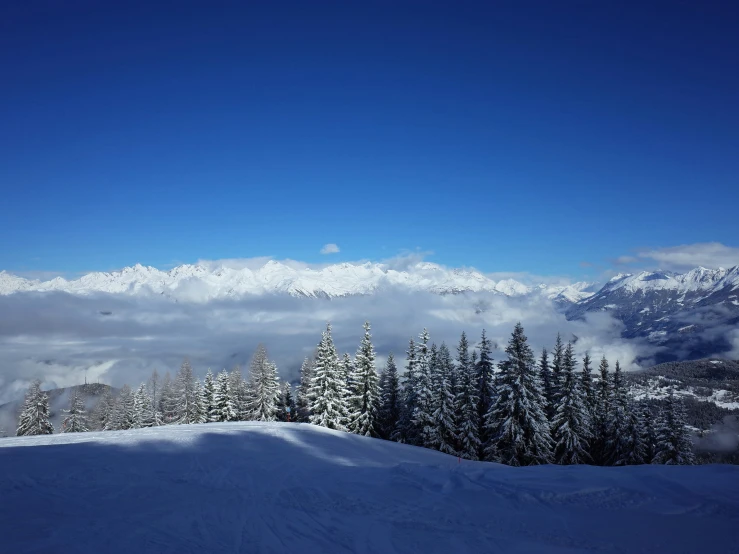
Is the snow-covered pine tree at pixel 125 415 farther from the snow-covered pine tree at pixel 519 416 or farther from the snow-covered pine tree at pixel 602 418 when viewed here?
the snow-covered pine tree at pixel 602 418

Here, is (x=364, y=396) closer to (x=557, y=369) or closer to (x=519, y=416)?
(x=519, y=416)

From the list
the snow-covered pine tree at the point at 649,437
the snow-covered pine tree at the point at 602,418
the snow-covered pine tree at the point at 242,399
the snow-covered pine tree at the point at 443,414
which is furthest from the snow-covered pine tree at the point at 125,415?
the snow-covered pine tree at the point at 649,437

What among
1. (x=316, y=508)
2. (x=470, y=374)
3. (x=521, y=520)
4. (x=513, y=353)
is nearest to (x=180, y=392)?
(x=470, y=374)

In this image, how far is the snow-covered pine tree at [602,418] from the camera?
127 ft

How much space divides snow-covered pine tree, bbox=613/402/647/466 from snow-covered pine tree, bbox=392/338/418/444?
18.4 m

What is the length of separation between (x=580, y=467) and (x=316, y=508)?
1221cm

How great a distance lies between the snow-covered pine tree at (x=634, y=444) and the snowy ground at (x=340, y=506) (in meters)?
21.9

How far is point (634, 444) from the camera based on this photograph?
35688mm

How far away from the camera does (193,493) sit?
47.4 ft

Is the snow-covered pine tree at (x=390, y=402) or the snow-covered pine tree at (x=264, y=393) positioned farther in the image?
the snow-covered pine tree at (x=264, y=393)

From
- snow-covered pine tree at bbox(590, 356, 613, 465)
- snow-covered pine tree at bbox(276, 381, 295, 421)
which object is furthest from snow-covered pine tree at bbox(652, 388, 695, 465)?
snow-covered pine tree at bbox(276, 381, 295, 421)

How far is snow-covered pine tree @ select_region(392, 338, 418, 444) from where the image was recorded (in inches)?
1625

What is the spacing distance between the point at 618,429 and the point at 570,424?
6.06 m

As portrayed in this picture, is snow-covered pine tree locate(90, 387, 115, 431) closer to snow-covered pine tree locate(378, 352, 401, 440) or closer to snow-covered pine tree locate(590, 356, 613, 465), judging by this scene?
snow-covered pine tree locate(378, 352, 401, 440)
